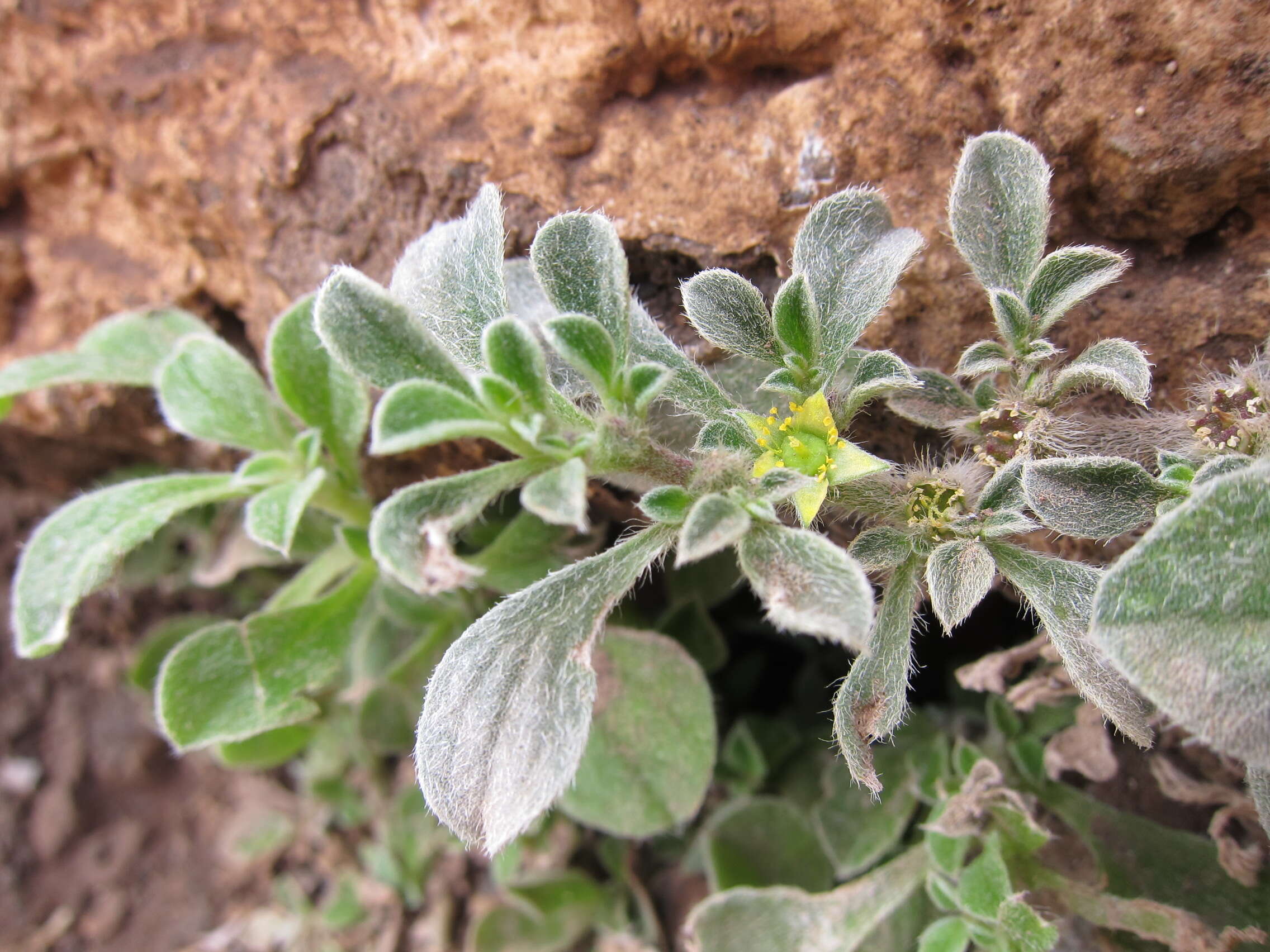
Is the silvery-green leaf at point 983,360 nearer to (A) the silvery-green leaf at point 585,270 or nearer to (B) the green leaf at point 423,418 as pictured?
(A) the silvery-green leaf at point 585,270

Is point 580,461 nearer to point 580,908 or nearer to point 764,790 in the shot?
point 764,790

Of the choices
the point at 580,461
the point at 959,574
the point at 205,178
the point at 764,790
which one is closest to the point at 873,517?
the point at 959,574

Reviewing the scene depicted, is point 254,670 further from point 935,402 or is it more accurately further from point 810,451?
point 935,402

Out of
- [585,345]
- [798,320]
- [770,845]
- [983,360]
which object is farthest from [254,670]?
[983,360]

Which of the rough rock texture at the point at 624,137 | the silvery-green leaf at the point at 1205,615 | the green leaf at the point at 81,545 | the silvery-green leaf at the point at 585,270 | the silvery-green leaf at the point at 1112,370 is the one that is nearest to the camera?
the silvery-green leaf at the point at 1205,615

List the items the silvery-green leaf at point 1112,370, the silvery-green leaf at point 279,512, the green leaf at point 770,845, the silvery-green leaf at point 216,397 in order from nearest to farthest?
the silvery-green leaf at point 1112,370
the silvery-green leaf at point 279,512
the silvery-green leaf at point 216,397
the green leaf at point 770,845

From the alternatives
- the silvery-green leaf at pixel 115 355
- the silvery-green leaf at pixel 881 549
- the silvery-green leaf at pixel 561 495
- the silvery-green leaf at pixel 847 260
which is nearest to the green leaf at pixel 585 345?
the silvery-green leaf at pixel 561 495

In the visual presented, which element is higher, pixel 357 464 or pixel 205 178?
pixel 205 178
